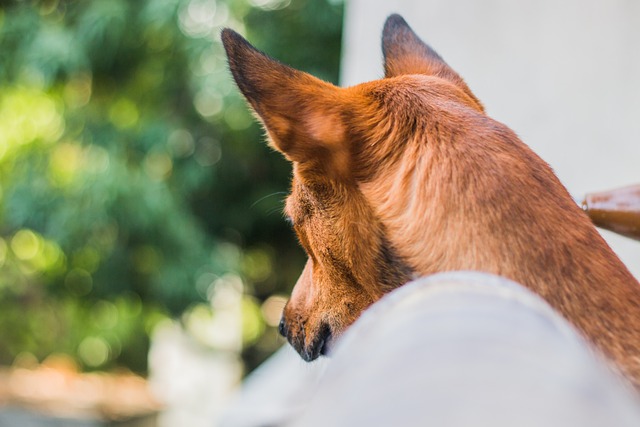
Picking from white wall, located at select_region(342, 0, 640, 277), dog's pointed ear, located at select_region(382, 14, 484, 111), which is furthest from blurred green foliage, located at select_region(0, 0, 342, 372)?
dog's pointed ear, located at select_region(382, 14, 484, 111)

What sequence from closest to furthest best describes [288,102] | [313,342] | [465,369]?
1. [465,369]
2. [288,102]
3. [313,342]

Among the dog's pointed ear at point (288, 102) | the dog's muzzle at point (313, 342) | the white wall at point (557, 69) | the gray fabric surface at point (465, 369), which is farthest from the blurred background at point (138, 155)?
the gray fabric surface at point (465, 369)

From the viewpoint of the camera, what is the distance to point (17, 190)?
5.80m

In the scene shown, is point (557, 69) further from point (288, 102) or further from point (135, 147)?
point (135, 147)

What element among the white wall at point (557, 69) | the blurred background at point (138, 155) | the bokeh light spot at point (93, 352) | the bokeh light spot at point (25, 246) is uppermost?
the white wall at point (557, 69)

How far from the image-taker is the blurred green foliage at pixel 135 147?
5.75 m

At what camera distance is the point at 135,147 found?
19.6ft

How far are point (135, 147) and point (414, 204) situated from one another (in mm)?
4938

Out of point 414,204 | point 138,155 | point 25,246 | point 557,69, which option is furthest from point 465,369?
point 25,246

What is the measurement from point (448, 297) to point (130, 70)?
607 cm

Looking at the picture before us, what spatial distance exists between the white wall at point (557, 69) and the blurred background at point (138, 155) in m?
1.87

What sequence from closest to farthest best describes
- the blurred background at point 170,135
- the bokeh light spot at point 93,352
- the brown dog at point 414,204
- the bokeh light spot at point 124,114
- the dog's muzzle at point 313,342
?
the brown dog at point 414,204
the dog's muzzle at point 313,342
the blurred background at point 170,135
the bokeh light spot at point 124,114
the bokeh light spot at point 93,352

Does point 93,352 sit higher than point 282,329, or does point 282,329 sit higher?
point 282,329

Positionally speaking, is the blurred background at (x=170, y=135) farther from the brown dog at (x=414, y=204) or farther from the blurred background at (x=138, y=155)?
the brown dog at (x=414, y=204)
